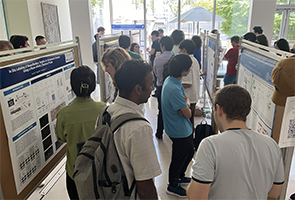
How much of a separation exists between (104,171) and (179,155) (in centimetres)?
147

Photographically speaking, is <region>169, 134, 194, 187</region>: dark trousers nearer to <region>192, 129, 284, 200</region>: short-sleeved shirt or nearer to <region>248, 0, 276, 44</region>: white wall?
<region>192, 129, 284, 200</region>: short-sleeved shirt

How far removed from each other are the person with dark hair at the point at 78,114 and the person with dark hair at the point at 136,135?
1.59 ft

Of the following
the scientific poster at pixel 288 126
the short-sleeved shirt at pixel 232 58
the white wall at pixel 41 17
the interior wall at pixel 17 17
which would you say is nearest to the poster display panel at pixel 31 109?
the scientific poster at pixel 288 126

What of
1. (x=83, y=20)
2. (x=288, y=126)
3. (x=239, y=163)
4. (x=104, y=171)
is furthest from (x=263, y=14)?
(x=104, y=171)

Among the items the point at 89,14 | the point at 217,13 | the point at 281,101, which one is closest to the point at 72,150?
the point at 281,101

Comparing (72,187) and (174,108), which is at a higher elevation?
(174,108)

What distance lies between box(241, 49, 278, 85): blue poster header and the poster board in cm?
165

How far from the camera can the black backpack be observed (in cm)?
109

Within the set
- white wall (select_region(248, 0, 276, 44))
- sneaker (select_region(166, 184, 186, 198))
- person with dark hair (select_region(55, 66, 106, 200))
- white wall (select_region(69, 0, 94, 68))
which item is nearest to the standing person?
person with dark hair (select_region(55, 66, 106, 200))

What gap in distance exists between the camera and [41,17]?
20.0 ft

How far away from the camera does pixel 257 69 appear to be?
1653 millimetres

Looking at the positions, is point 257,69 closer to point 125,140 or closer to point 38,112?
point 125,140

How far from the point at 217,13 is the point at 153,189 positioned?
28.5 feet

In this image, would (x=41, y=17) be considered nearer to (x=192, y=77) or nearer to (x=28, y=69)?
(x=192, y=77)
